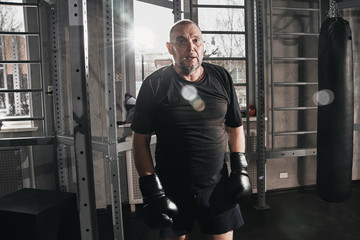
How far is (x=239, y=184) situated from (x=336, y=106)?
3.48 feet

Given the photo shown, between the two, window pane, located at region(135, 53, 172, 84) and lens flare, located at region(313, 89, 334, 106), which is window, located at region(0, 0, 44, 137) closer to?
window pane, located at region(135, 53, 172, 84)

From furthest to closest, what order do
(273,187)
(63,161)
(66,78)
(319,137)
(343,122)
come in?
(273,187)
(66,78)
(63,161)
(319,137)
(343,122)

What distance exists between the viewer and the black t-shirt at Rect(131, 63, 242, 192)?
124 centimetres

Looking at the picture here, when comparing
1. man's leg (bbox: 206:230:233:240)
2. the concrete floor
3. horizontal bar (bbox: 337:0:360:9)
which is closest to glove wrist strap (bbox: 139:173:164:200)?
man's leg (bbox: 206:230:233:240)

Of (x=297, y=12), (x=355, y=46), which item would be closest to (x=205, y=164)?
(x=297, y=12)

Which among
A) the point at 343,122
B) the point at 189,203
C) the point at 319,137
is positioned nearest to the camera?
the point at 189,203

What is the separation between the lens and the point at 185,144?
4.13 feet

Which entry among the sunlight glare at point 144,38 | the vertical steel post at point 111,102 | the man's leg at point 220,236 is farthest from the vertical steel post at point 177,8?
the man's leg at point 220,236

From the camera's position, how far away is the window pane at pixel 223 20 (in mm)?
3090

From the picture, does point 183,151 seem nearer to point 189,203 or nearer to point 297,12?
point 189,203

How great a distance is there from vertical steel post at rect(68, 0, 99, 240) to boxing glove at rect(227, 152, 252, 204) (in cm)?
64

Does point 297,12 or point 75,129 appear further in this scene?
point 297,12

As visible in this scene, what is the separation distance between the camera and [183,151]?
1261mm

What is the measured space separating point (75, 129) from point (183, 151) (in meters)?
0.50
